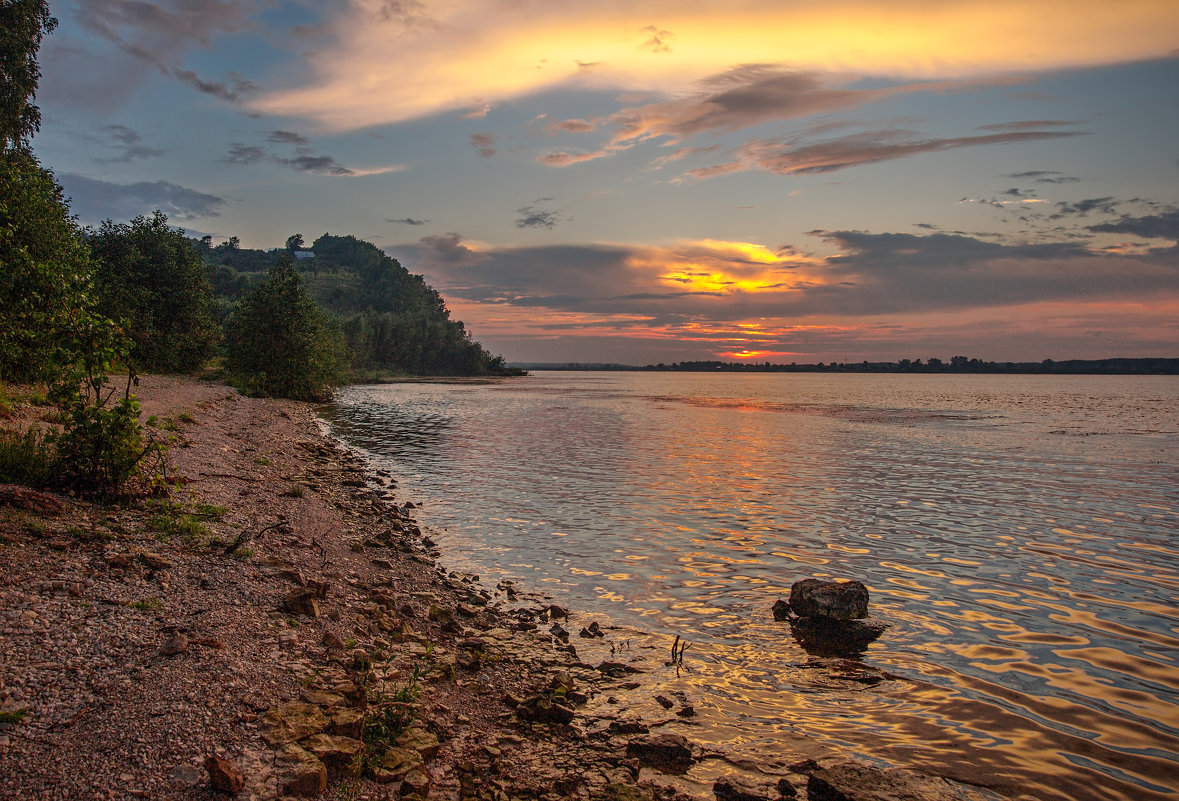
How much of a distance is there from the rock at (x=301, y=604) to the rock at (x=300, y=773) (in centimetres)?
391

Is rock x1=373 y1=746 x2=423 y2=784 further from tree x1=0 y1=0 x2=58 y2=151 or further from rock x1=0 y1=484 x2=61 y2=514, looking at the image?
tree x1=0 y1=0 x2=58 y2=151

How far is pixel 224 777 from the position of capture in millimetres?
5367

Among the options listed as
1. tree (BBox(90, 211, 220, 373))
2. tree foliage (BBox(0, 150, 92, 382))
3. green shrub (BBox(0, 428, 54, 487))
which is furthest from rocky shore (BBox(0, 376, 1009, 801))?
tree (BBox(90, 211, 220, 373))

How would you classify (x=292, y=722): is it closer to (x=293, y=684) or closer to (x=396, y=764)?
(x=293, y=684)

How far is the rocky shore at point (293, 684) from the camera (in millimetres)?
5801

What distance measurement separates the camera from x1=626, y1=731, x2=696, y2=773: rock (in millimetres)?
7812

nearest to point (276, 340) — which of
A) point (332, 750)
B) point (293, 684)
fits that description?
point (293, 684)

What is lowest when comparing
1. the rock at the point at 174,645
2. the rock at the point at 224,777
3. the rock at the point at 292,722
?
the rock at the point at 292,722

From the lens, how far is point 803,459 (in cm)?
3981

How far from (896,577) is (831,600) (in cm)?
484

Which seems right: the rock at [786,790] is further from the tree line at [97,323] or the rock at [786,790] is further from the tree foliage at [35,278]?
the tree foliage at [35,278]

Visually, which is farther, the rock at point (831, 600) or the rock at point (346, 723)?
the rock at point (831, 600)

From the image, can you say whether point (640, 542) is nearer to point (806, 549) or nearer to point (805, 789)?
point (806, 549)

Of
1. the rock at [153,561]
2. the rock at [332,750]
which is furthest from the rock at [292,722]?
the rock at [153,561]
